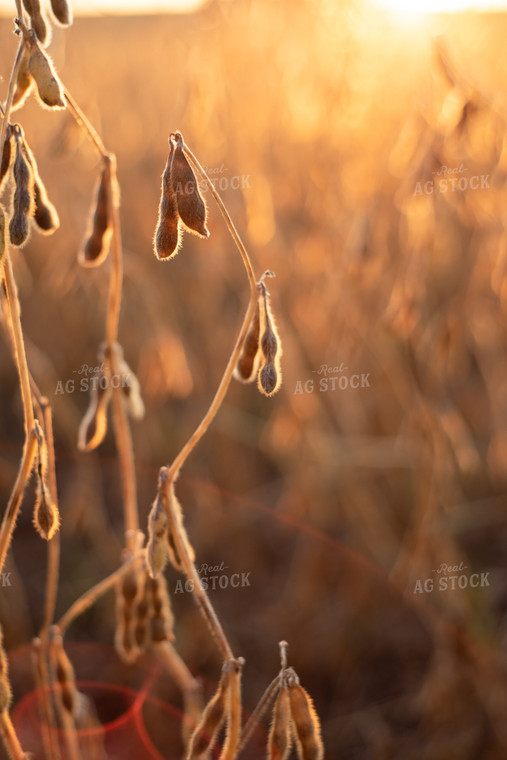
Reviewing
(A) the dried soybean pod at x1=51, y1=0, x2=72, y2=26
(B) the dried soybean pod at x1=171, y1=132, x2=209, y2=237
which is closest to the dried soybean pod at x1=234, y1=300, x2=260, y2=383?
(B) the dried soybean pod at x1=171, y1=132, x2=209, y2=237

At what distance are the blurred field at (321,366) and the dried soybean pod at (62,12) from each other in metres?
0.47

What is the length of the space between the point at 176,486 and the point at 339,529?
64cm

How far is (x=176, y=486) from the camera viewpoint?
8.87 feet

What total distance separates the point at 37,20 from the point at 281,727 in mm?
968

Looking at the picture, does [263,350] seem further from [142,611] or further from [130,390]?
[142,611]

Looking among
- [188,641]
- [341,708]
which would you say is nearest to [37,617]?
[188,641]

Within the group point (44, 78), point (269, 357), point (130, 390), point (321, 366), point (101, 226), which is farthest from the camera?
point (321, 366)

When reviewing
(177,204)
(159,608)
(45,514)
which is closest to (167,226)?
(177,204)

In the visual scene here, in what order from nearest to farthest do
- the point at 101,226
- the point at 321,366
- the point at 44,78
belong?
the point at 44,78, the point at 101,226, the point at 321,366

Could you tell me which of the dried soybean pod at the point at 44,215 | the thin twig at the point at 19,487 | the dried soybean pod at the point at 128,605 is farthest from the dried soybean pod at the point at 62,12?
the dried soybean pod at the point at 128,605

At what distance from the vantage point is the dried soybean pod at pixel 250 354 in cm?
95

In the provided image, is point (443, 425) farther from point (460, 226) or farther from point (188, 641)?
point (460, 226)

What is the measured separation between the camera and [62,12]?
0.94 m

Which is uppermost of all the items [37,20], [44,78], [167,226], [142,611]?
[37,20]
